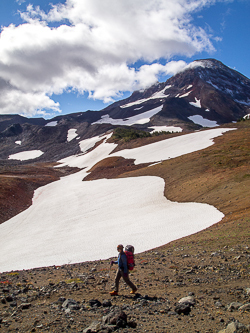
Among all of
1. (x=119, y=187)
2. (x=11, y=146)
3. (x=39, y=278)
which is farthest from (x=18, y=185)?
(x=11, y=146)

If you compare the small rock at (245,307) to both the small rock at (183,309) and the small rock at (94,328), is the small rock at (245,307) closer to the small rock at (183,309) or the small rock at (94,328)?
the small rock at (183,309)

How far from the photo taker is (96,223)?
26.6m

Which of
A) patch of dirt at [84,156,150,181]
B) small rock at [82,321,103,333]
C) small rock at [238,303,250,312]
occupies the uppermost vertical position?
patch of dirt at [84,156,150,181]

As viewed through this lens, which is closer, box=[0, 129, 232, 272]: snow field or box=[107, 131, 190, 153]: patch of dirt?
box=[0, 129, 232, 272]: snow field

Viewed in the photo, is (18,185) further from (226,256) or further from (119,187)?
(226,256)

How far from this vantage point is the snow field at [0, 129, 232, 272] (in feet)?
62.0

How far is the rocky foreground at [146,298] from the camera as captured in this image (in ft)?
22.1

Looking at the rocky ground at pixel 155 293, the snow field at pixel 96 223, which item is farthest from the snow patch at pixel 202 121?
the rocky ground at pixel 155 293

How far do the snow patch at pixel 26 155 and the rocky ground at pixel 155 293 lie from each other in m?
125

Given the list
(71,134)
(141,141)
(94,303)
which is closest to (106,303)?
(94,303)

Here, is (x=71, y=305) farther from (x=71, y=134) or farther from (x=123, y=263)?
(x=71, y=134)

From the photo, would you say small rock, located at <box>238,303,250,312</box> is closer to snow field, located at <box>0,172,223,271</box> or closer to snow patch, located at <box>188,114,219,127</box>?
snow field, located at <box>0,172,223,271</box>

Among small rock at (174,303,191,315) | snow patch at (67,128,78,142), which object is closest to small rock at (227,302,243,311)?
small rock at (174,303,191,315)

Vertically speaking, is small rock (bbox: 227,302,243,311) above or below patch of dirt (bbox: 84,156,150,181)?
below
